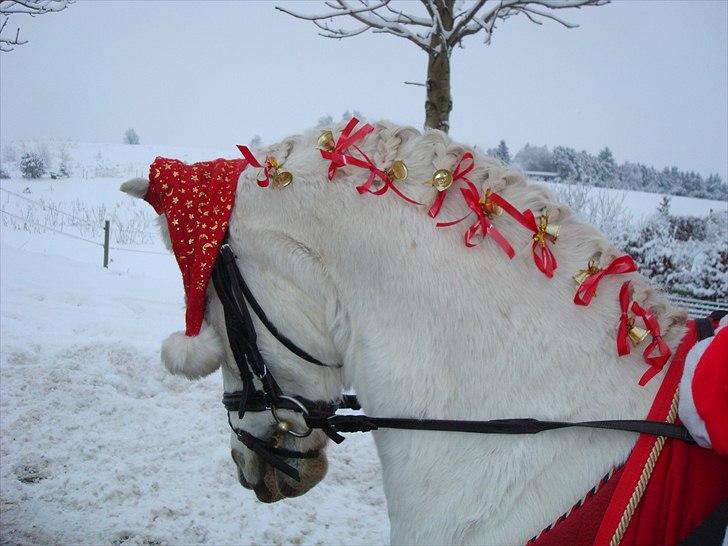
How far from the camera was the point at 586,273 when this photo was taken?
1380 millimetres

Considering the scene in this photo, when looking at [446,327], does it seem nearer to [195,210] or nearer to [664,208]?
[195,210]

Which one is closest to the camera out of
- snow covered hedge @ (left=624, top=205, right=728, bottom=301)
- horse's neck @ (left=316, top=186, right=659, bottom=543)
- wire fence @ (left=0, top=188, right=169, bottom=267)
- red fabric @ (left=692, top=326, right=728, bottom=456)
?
red fabric @ (left=692, top=326, right=728, bottom=456)

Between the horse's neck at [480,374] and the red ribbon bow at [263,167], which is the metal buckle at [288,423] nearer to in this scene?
the horse's neck at [480,374]

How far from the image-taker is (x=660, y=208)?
1536 cm

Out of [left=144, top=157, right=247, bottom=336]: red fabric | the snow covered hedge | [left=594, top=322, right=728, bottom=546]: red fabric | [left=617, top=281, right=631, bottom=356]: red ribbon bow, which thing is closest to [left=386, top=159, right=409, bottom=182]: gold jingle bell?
[left=144, top=157, right=247, bottom=336]: red fabric

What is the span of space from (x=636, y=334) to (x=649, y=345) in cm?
4

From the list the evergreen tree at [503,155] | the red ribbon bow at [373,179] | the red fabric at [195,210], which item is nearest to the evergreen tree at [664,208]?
the evergreen tree at [503,155]

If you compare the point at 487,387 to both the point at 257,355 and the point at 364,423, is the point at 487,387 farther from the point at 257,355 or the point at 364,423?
the point at 257,355

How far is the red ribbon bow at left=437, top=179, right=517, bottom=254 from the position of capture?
1395mm

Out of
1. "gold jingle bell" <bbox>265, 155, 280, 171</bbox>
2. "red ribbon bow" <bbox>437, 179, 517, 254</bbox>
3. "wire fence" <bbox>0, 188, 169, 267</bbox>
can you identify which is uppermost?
"gold jingle bell" <bbox>265, 155, 280, 171</bbox>

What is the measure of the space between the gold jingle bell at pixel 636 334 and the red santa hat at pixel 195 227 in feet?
3.70

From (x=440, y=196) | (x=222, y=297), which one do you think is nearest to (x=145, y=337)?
(x=222, y=297)

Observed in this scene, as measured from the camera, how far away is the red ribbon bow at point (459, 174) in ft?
4.75

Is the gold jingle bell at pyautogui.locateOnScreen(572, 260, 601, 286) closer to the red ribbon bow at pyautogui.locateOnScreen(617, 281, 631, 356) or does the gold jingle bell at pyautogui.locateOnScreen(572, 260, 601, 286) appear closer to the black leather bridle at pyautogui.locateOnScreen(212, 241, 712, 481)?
the red ribbon bow at pyautogui.locateOnScreen(617, 281, 631, 356)
